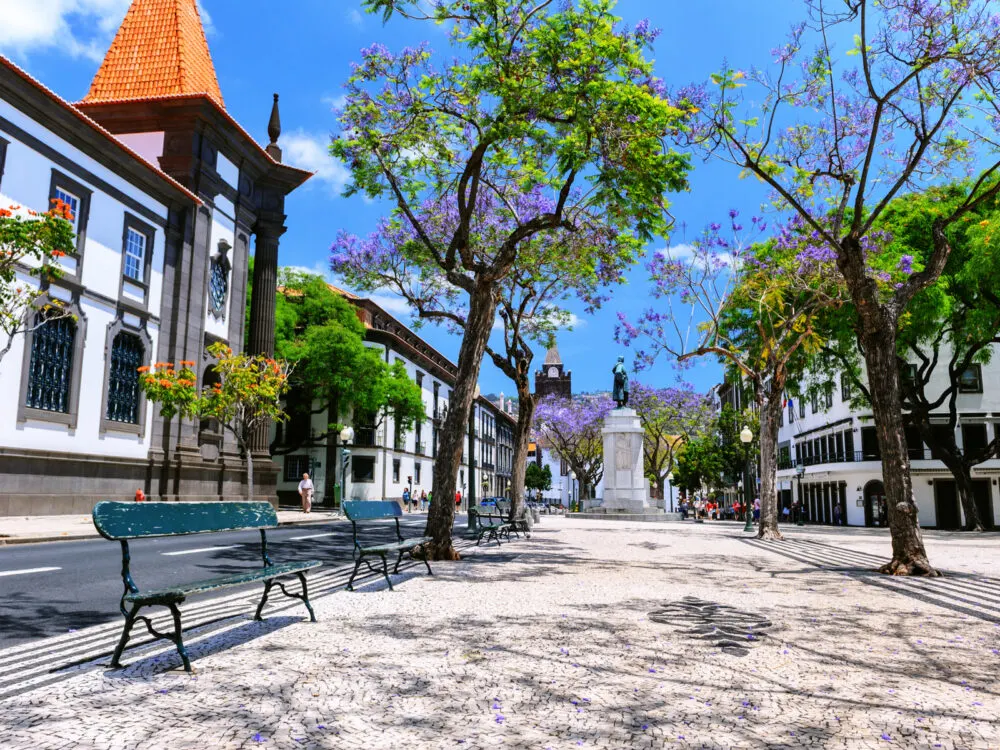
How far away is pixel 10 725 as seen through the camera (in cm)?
358

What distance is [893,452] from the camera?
37.1ft

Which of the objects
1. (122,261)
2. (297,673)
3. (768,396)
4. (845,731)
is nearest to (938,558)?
(768,396)

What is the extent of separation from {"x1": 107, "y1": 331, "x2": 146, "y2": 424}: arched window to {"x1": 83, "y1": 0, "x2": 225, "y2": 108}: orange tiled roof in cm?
1045

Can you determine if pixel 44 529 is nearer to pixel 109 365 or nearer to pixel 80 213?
pixel 109 365

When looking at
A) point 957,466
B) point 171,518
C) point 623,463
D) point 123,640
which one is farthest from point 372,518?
point 623,463

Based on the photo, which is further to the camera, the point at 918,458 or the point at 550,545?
the point at 918,458

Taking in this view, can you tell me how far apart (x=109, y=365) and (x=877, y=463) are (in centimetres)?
3791

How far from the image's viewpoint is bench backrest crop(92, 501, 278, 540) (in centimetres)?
455

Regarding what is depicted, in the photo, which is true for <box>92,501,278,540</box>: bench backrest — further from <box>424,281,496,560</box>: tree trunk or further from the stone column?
the stone column

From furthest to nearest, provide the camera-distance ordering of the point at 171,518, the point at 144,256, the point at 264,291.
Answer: the point at 264,291, the point at 144,256, the point at 171,518

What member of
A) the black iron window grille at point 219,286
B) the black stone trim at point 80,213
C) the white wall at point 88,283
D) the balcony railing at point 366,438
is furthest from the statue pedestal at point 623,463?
the black stone trim at point 80,213

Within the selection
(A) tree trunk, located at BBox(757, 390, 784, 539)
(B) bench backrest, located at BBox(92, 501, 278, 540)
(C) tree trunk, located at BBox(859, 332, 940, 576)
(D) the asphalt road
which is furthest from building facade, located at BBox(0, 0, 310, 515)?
(C) tree trunk, located at BBox(859, 332, 940, 576)

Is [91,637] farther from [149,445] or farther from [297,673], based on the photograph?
[149,445]

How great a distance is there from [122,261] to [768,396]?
21089mm
